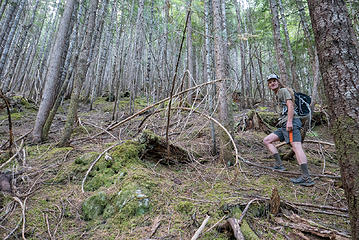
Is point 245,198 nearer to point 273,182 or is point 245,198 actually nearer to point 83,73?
point 273,182

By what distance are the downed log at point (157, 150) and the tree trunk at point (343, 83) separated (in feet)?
7.00

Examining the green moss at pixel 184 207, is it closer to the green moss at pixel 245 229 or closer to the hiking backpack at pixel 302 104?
the green moss at pixel 245 229

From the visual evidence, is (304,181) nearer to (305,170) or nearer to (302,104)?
(305,170)

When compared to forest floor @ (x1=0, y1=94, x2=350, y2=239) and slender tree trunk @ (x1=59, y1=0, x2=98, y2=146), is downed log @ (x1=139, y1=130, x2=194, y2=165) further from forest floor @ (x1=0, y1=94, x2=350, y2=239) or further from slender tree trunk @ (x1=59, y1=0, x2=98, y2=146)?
slender tree trunk @ (x1=59, y1=0, x2=98, y2=146)

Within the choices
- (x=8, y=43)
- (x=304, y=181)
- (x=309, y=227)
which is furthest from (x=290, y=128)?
(x=8, y=43)

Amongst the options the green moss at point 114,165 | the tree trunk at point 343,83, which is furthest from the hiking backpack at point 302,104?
the green moss at point 114,165

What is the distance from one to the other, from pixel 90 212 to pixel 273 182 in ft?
8.35

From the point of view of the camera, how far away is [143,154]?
114 inches

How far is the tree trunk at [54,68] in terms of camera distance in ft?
13.7

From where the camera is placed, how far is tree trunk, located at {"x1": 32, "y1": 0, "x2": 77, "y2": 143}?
4180mm

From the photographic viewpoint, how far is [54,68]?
424 cm

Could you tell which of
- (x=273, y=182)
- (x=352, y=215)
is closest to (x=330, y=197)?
(x=273, y=182)

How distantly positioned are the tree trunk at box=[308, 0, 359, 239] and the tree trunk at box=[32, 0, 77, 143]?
4.77 m

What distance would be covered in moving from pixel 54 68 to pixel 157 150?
3.21 meters
